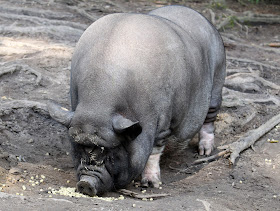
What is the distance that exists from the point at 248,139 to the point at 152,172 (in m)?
1.45

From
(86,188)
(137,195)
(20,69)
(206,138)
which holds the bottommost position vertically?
(206,138)

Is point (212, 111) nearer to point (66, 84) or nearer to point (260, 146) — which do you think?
point (260, 146)

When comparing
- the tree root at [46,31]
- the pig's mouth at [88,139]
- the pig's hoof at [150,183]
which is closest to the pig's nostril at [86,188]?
the pig's mouth at [88,139]

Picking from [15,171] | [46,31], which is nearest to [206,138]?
[15,171]

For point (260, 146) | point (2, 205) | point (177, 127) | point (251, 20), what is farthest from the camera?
point (251, 20)

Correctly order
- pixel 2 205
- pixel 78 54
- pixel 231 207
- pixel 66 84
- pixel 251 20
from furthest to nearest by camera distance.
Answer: pixel 251 20, pixel 66 84, pixel 78 54, pixel 231 207, pixel 2 205

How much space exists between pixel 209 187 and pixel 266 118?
235 centimetres

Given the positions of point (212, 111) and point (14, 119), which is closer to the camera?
point (14, 119)

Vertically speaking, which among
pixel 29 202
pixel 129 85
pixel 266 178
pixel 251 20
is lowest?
pixel 251 20

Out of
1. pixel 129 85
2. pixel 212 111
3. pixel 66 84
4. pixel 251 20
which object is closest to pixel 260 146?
pixel 212 111

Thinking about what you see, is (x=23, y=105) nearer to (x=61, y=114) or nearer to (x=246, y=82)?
(x=61, y=114)

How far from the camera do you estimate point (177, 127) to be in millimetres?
5738

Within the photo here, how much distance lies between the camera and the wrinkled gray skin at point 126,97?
15.3 feet

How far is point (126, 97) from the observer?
189 inches
